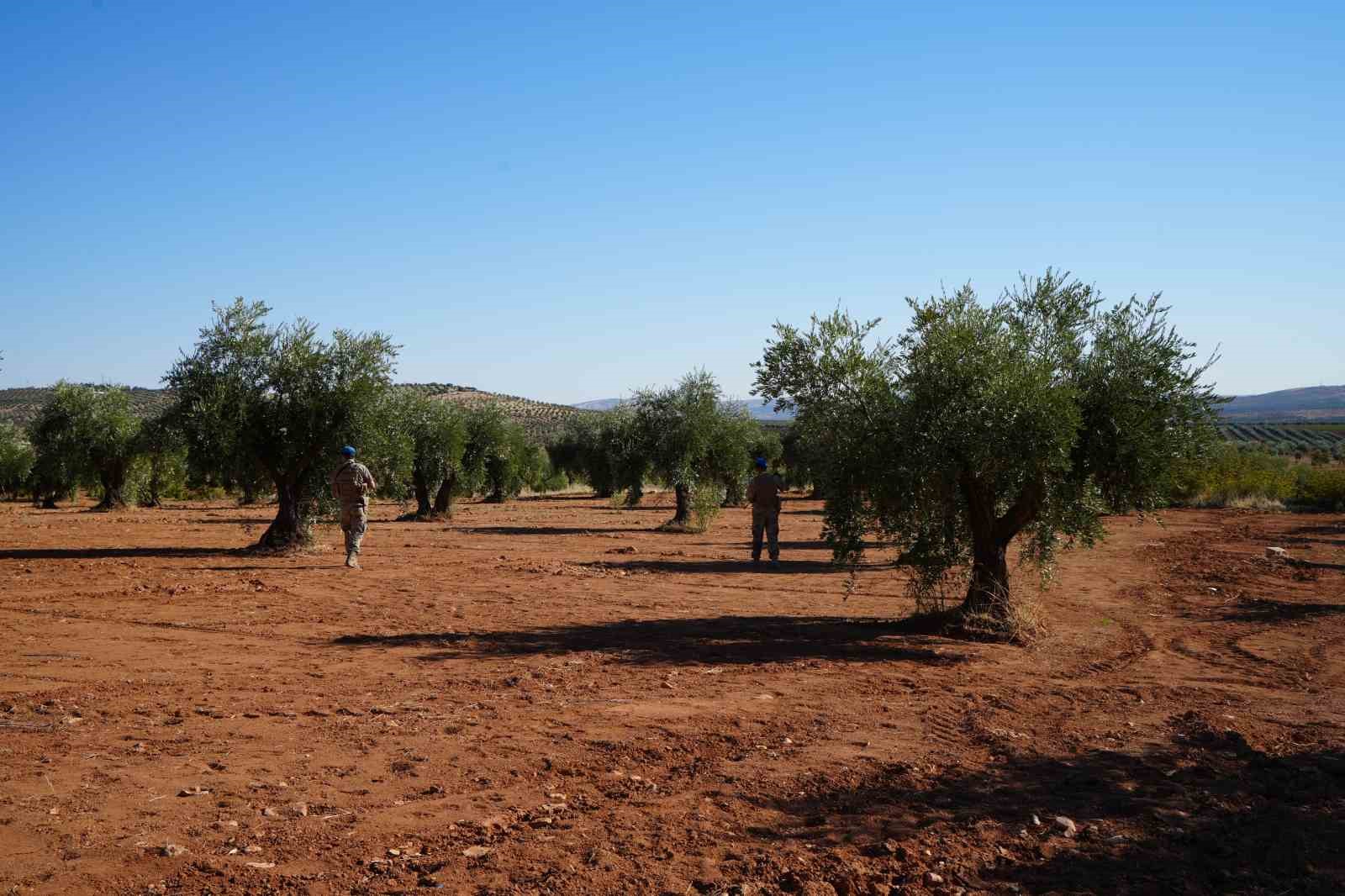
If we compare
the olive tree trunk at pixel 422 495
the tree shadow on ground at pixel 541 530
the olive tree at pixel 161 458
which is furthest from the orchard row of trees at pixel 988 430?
the olive tree trunk at pixel 422 495

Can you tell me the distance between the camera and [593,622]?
13766 millimetres

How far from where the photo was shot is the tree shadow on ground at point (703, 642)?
452 inches

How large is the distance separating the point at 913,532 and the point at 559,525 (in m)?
21.7

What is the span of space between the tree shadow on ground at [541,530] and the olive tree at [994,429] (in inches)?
709

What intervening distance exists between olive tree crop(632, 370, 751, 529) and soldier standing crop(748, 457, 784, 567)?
10.1 meters

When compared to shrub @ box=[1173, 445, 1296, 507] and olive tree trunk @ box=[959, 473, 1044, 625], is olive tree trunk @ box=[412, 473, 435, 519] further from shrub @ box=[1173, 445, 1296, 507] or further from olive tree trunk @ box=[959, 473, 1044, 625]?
shrub @ box=[1173, 445, 1296, 507]

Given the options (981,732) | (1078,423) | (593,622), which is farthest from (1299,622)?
(593,622)

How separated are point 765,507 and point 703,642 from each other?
8147 mm

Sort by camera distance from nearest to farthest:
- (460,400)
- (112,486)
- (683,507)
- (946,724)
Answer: (946,724) → (683,507) → (112,486) → (460,400)

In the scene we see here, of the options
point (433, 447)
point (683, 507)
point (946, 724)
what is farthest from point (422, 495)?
point (946, 724)

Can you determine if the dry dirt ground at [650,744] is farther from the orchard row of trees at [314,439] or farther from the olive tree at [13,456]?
the olive tree at [13,456]

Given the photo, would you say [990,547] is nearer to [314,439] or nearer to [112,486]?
[314,439]

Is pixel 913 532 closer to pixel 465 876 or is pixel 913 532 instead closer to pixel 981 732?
pixel 981 732

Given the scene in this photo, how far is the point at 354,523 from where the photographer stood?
62.0 ft
